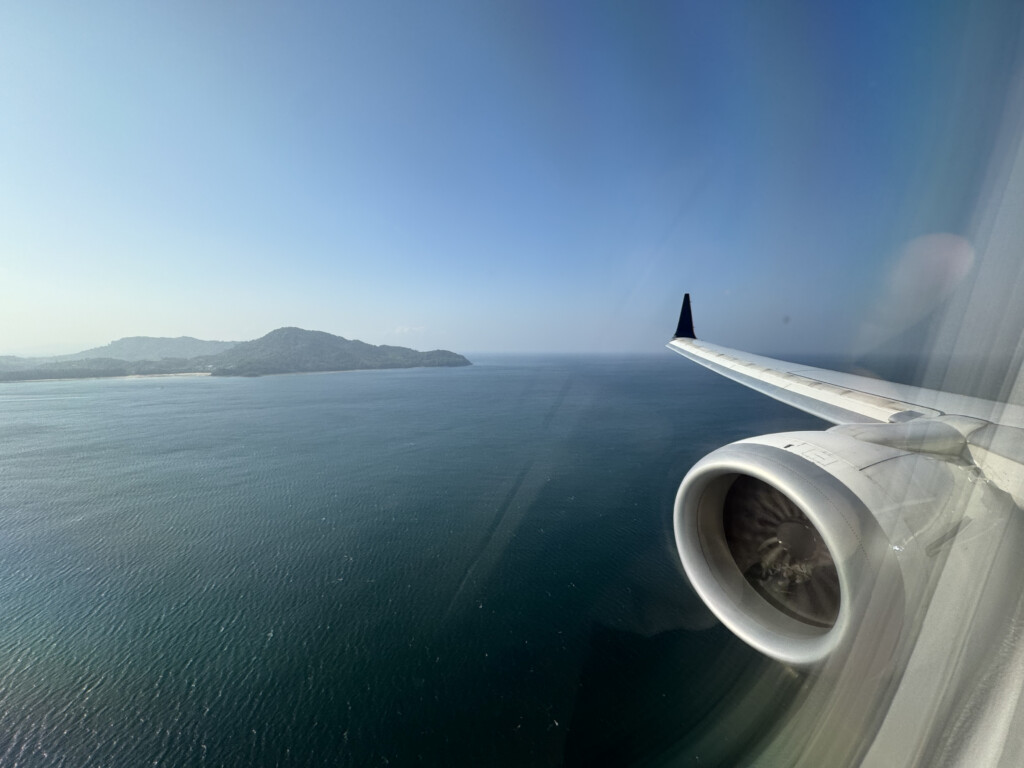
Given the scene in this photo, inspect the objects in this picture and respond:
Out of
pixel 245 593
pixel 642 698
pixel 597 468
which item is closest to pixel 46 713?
pixel 245 593

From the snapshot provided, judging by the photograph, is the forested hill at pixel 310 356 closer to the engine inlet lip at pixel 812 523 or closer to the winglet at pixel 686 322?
the winglet at pixel 686 322

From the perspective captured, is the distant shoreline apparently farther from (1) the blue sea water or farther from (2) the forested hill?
(1) the blue sea water

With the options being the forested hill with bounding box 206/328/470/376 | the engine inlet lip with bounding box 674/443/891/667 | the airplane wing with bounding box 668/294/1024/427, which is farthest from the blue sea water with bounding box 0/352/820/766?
the forested hill with bounding box 206/328/470/376

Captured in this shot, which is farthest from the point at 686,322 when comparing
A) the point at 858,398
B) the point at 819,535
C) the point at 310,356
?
the point at 310,356

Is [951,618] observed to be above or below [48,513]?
above

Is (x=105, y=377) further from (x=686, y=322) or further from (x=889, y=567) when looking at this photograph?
(x=889, y=567)

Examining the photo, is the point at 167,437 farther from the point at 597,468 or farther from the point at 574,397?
the point at 574,397
